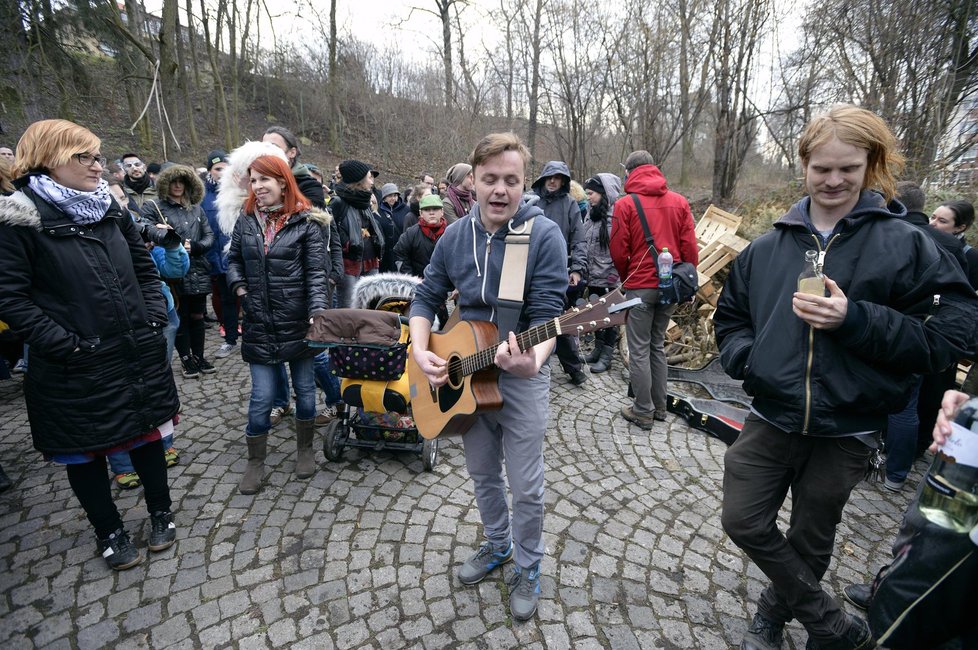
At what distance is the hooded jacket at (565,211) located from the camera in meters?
5.27

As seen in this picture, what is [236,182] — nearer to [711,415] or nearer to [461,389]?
[461,389]

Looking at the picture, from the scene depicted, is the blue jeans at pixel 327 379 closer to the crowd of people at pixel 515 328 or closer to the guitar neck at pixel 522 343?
the crowd of people at pixel 515 328

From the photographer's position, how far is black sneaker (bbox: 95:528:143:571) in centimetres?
285

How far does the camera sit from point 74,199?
8.25 ft

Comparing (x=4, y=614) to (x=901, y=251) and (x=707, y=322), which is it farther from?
→ (x=707, y=322)

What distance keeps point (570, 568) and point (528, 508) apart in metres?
0.75

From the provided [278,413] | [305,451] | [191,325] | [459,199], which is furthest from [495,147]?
[191,325]

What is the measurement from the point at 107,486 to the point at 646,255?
174 inches

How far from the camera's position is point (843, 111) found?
1.87 metres

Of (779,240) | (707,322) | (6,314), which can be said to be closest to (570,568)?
(779,240)

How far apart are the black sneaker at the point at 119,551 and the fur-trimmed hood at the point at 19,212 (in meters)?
1.85

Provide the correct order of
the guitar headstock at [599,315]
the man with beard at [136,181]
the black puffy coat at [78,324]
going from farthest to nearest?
the man with beard at [136,181]
the black puffy coat at [78,324]
the guitar headstock at [599,315]

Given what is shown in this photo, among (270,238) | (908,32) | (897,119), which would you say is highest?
(908,32)

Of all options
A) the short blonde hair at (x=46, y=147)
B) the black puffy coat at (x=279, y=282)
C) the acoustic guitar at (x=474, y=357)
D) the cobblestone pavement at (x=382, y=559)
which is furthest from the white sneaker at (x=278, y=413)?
the short blonde hair at (x=46, y=147)
